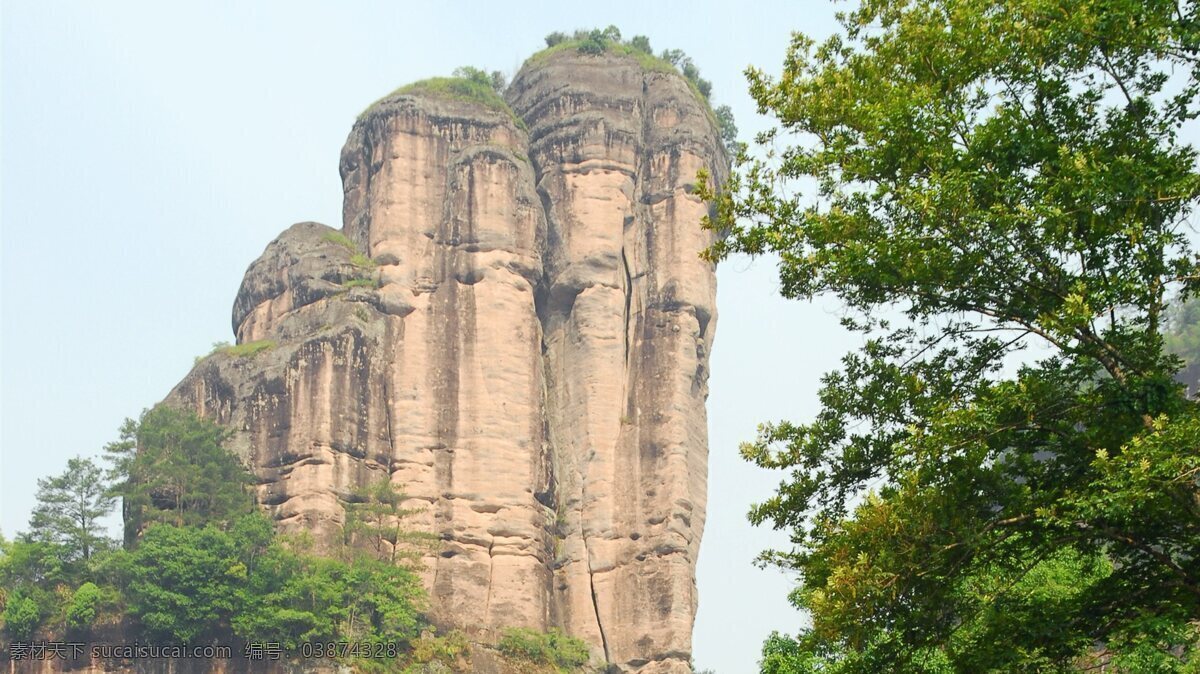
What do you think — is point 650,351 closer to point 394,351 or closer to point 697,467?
point 697,467

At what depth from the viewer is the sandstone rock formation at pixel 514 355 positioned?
5903cm

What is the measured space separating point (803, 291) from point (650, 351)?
146ft

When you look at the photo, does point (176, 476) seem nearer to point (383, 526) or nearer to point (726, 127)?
point (383, 526)

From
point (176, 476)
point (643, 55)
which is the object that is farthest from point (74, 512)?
point (643, 55)

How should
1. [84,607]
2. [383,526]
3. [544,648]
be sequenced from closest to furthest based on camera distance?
[84,607], [544,648], [383,526]

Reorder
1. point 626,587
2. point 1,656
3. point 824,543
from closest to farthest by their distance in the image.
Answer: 1. point 824,543
2. point 1,656
3. point 626,587

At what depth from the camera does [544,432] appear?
2463 inches

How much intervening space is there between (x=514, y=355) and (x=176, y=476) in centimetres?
1307

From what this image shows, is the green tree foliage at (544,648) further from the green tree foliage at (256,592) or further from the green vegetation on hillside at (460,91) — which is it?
the green vegetation on hillside at (460,91)

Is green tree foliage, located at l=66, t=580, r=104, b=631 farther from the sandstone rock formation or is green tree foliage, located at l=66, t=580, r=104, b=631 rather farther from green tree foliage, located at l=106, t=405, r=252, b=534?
the sandstone rock formation

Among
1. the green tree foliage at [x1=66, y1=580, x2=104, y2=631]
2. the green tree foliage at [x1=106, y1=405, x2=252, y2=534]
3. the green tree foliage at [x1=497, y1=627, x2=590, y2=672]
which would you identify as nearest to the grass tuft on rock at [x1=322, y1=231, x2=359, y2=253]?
the green tree foliage at [x1=106, y1=405, x2=252, y2=534]

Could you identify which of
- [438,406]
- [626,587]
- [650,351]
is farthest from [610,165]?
[626,587]

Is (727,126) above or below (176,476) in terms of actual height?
above

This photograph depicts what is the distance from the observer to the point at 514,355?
61781 millimetres
